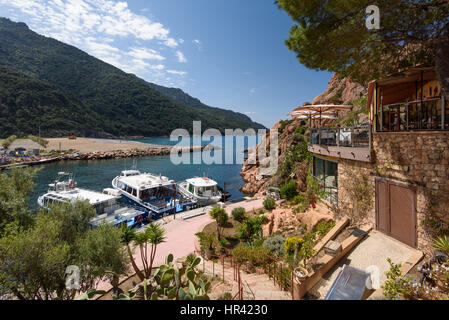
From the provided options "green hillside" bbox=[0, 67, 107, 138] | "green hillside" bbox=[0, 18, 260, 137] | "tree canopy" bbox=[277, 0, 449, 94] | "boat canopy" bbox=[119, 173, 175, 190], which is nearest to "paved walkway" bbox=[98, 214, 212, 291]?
"boat canopy" bbox=[119, 173, 175, 190]

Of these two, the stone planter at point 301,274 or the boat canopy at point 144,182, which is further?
the boat canopy at point 144,182

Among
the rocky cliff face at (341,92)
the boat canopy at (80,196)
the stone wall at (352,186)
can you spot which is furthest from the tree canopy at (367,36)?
the rocky cliff face at (341,92)

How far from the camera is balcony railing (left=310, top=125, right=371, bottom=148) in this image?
769cm

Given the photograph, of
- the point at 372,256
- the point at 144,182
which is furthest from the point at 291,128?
the point at 372,256

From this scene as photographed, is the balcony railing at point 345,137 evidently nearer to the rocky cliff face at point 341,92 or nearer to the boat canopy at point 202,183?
the boat canopy at point 202,183

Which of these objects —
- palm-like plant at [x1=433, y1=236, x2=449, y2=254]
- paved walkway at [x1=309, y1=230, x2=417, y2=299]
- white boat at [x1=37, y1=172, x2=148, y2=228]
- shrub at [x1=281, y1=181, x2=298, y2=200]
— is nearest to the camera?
palm-like plant at [x1=433, y1=236, x2=449, y2=254]

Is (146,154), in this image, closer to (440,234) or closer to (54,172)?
(54,172)

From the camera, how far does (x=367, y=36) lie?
638cm

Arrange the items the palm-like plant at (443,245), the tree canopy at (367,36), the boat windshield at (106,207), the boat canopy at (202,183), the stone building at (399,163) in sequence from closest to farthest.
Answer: the palm-like plant at (443,245), the stone building at (399,163), the tree canopy at (367,36), the boat windshield at (106,207), the boat canopy at (202,183)

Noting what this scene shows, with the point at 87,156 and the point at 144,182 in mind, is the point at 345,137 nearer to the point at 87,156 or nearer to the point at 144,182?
the point at 144,182

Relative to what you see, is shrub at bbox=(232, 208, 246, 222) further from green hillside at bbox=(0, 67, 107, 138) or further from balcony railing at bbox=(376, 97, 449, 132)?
Answer: green hillside at bbox=(0, 67, 107, 138)

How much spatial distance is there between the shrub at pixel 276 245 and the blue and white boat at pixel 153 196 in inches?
424

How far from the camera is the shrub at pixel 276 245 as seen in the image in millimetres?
8609
